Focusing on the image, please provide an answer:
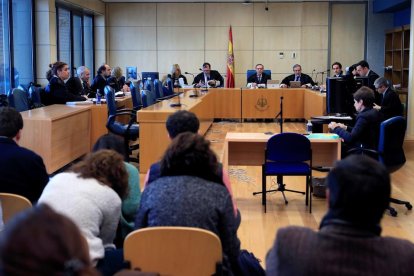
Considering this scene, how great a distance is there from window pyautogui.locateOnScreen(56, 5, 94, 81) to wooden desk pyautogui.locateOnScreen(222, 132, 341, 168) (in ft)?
23.7

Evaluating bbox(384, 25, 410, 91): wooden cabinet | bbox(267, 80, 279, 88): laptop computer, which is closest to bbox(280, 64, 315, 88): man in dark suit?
bbox(267, 80, 279, 88): laptop computer

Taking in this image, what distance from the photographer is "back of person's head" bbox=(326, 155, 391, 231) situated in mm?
1787

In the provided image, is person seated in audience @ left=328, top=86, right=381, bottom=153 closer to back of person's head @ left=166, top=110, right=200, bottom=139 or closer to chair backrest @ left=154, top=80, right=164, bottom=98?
back of person's head @ left=166, top=110, right=200, bottom=139

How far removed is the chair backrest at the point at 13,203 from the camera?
2871mm

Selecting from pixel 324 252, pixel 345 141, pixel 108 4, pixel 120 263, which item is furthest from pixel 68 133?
pixel 108 4

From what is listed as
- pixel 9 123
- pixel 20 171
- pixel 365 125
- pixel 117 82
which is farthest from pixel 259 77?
pixel 20 171

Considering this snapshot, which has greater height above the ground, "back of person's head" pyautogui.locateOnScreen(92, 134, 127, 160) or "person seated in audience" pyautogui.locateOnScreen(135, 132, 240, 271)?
"back of person's head" pyautogui.locateOnScreen(92, 134, 127, 160)

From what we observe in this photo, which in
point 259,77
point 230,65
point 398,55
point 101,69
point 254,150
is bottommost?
point 254,150

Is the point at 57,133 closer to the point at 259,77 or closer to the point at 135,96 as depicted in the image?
the point at 135,96

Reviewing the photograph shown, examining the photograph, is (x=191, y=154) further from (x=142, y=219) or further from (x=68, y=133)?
(x=68, y=133)

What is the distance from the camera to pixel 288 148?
5320 millimetres

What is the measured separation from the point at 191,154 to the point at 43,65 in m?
9.22

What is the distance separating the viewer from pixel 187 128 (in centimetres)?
369

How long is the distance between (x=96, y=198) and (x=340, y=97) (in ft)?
16.7
